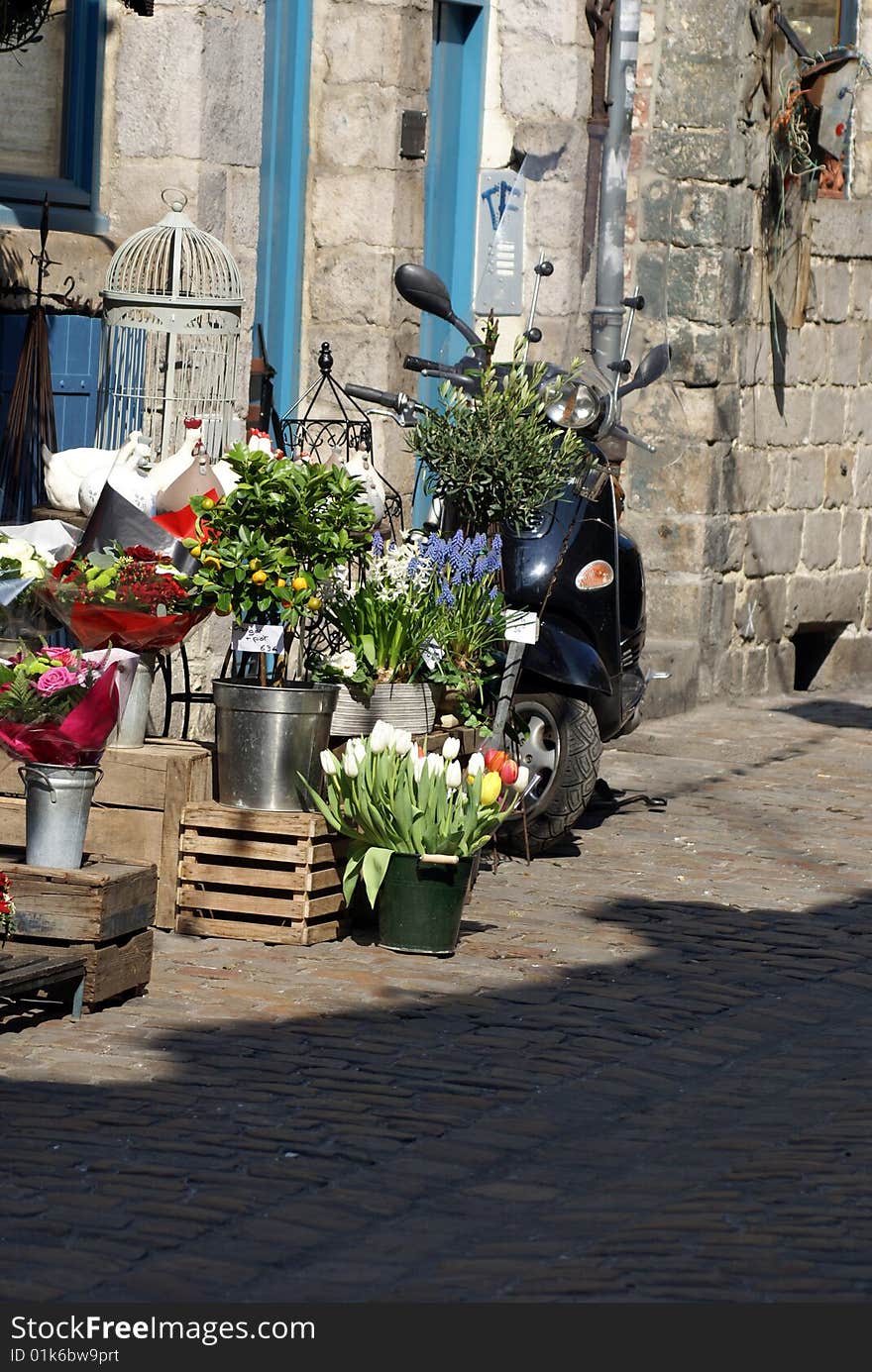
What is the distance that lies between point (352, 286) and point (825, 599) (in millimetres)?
4392

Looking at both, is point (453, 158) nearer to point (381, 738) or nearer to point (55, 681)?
point (381, 738)

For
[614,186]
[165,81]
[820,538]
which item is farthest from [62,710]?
[820,538]

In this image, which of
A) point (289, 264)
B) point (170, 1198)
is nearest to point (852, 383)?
point (289, 264)

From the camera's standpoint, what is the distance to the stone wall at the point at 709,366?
502 inches

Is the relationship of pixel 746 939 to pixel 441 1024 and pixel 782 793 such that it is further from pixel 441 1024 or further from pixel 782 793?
pixel 782 793

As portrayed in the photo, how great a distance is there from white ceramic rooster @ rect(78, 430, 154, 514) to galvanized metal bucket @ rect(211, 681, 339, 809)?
2.71 feet

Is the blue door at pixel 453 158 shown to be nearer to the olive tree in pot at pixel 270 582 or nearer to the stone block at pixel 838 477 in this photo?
the stone block at pixel 838 477

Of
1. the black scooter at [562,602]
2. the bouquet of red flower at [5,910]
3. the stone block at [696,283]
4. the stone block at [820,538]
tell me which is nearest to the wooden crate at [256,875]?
the bouquet of red flower at [5,910]

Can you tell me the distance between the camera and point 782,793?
10406 millimetres

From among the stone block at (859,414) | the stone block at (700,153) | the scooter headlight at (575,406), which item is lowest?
the scooter headlight at (575,406)

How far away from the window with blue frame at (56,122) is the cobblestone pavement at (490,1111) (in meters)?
3.21

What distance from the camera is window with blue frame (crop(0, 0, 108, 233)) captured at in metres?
9.23

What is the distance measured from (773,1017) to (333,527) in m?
1.98

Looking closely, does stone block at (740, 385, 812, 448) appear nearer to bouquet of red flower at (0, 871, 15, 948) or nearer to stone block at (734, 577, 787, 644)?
stone block at (734, 577, 787, 644)
